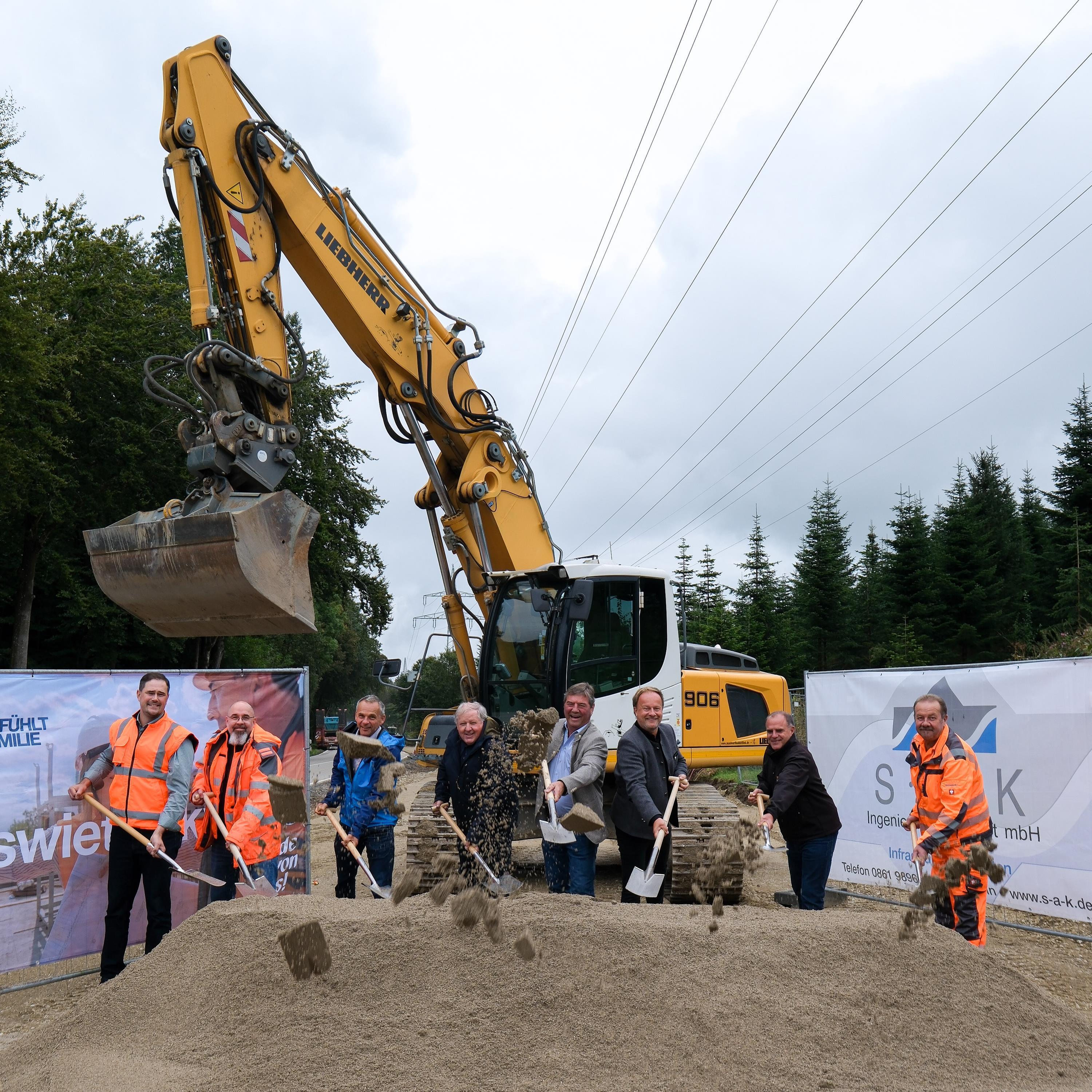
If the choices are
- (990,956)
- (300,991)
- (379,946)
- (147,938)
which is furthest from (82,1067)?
A: (990,956)

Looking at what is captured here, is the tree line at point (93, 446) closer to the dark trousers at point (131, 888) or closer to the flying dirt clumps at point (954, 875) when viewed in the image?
the dark trousers at point (131, 888)

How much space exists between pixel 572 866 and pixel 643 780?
30.8 inches

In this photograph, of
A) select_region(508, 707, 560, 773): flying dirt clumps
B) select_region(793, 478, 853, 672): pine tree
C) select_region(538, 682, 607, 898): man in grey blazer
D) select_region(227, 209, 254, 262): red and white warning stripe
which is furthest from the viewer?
select_region(793, 478, 853, 672): pine tree

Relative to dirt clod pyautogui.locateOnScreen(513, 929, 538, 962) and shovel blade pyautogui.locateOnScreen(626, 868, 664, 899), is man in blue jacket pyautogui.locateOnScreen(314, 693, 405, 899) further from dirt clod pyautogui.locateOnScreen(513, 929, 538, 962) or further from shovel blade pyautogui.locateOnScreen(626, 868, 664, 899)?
dirt clod pyautogui.locateOnScreen(513, 929, 538, 962)

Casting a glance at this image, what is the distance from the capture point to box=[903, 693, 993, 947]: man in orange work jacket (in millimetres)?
5191

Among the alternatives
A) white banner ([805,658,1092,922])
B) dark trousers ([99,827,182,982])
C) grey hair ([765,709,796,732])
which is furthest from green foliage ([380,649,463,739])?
white banner ([805,658,1092,922])

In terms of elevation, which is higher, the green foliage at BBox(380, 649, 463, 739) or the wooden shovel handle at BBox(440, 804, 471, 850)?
the green foliage at BBox(380, 649, 463, 739)

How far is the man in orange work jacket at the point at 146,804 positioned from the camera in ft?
18.8

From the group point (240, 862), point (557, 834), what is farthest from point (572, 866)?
point (240, 862)

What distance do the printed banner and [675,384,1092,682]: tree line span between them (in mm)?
35940

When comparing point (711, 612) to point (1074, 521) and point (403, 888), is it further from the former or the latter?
point (403, 888)

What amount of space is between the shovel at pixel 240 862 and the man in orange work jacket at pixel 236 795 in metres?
0.07

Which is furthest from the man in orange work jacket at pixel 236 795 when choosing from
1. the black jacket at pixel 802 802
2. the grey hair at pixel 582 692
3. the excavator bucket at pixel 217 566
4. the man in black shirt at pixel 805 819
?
the black jacket at pixel 802 802

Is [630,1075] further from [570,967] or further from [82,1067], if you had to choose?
[82,1067]
